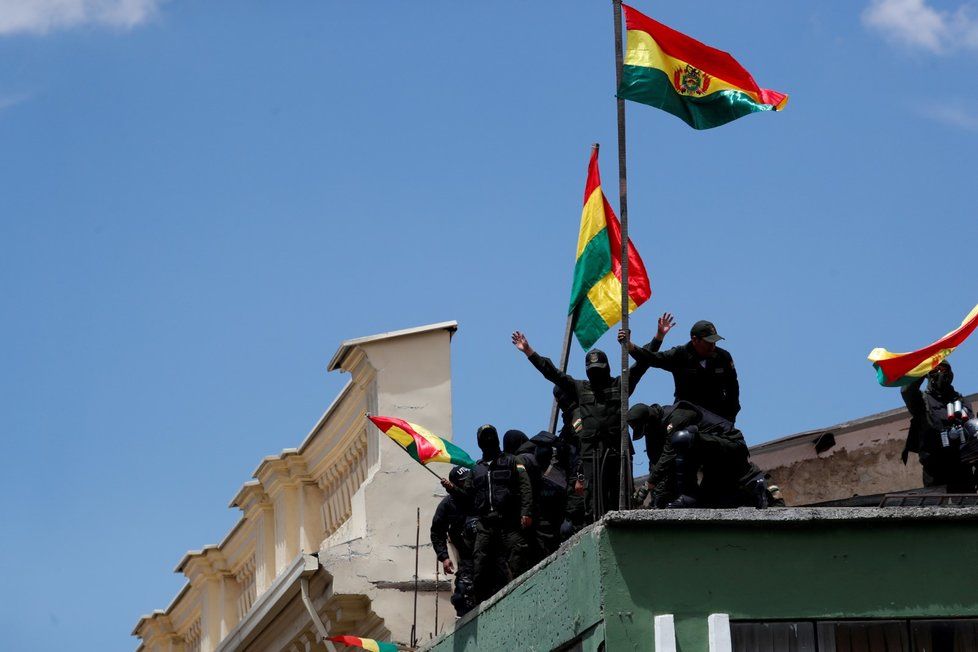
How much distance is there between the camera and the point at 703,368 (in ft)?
45.8

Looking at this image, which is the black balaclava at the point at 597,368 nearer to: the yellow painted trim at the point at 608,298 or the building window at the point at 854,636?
the yellow painted trim at the point at 608,298

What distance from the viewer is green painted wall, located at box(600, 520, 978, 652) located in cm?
1197

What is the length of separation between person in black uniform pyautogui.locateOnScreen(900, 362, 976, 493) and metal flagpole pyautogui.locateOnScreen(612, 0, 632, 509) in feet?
13.7

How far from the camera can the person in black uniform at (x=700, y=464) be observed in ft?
44.3

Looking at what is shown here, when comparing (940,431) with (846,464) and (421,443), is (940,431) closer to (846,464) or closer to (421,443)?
(846,464)

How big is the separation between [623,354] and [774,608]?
2.49m

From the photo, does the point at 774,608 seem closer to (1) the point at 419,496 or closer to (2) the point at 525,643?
(2) the point at 525,643

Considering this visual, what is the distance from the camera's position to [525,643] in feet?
44.5

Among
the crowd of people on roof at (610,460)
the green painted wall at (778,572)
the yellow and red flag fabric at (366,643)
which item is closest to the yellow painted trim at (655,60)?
the crowd of people on roof at (610,460)

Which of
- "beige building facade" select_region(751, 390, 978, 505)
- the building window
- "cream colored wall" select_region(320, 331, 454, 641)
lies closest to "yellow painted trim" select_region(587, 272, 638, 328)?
"cream colored wall" select_region(320, 331, 454, 641)

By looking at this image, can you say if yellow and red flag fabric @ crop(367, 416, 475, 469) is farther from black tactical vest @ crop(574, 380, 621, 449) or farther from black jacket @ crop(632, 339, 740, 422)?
black jacket @ crop(632, 339, 740, 422)

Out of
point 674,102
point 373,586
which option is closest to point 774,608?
point 674,102

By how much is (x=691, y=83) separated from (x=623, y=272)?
1.63 meters

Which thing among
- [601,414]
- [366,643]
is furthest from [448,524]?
[601,414]
